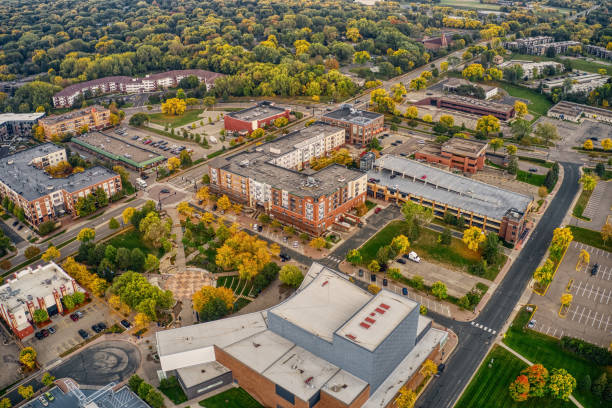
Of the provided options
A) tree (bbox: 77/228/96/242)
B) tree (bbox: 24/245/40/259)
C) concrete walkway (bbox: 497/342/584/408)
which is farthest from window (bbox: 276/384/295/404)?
tree (bbox: 24/245/40/259)

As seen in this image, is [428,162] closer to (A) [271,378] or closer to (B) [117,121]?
(A) [271,378]

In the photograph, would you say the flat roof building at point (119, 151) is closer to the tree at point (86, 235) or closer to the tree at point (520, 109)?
the tree at point (86, 235)

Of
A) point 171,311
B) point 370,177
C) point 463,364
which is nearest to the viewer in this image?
point 463,364

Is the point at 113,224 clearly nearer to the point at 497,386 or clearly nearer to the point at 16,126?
the point at 497,386

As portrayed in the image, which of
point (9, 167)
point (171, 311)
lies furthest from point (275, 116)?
point (171, 311)

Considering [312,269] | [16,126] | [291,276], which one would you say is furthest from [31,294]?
[16,126]

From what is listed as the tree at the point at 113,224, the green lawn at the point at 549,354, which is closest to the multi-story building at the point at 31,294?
the tree at the point at 113,224
